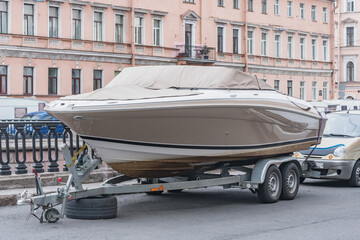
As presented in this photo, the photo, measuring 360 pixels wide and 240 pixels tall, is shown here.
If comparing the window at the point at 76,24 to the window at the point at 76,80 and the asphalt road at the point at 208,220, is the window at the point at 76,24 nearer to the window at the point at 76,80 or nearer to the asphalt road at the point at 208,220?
the window at the point at 76,80

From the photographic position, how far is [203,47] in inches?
2157

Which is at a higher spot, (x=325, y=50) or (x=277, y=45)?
(x=325, y=50)

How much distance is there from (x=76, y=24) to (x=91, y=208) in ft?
122

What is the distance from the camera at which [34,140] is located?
14.7 metres

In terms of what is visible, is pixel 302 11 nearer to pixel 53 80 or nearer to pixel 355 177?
pixel 53 80

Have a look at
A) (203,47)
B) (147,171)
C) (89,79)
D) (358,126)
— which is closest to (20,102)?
(89,79)

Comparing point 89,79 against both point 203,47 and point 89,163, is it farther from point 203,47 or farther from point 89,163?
point 89,163

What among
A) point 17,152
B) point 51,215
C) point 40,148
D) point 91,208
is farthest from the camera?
point 40,148

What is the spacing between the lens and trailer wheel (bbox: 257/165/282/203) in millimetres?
13094

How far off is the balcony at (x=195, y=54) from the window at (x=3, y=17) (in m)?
14.4

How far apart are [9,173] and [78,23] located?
34.3 metres

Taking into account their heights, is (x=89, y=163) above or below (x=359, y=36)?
below

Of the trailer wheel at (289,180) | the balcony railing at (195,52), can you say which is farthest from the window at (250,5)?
the trailer wheel at (289,180)

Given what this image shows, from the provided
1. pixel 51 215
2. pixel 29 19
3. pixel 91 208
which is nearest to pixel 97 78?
pixel 29 19
